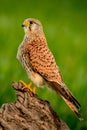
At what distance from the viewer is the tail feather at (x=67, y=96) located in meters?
7.07

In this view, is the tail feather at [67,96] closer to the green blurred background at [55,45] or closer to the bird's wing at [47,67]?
the bird's wing at [47,67]

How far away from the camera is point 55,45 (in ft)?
39.7

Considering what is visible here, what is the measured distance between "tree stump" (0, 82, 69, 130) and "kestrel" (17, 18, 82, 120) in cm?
48

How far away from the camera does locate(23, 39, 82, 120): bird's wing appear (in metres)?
7.23

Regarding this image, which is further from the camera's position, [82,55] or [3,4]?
[3,4]

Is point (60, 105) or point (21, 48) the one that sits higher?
point (21, 48)

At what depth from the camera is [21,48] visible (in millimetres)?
7605

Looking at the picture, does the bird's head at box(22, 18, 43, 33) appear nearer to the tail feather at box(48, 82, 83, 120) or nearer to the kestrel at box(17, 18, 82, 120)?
the kestrel at box(17, 18, 82, 120)

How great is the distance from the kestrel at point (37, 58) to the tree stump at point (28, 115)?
1.58ft

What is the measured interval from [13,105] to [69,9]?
9.53 m

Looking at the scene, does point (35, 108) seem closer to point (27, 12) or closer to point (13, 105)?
point (13, 105)

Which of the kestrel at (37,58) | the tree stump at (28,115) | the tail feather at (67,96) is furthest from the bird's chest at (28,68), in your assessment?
the tree stump at (28,115)

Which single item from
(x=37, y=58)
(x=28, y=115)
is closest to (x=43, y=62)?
(x=37, y=58)

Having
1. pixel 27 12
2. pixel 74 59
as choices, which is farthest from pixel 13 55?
pixel 27 12
